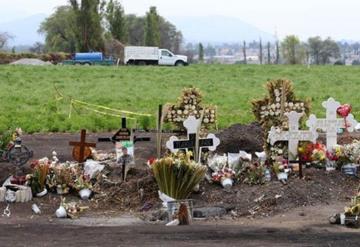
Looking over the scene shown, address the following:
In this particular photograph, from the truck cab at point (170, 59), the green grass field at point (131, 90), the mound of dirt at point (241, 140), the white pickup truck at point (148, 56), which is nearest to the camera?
the mound of dirt at point (241, 140)

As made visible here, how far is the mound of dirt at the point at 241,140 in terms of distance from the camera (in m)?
14.3

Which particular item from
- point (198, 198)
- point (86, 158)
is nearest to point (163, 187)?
point (198, 198)

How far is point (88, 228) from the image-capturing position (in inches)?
366

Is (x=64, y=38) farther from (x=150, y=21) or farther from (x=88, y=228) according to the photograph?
(x=88, y=228)

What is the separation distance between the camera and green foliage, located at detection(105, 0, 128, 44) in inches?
2530

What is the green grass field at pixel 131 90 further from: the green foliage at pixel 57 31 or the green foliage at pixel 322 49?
the green foliage at pixel 322 49

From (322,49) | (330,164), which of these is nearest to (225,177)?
(330,164)

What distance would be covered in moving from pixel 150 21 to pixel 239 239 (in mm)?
61458

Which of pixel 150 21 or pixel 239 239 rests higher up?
pixel 150 21

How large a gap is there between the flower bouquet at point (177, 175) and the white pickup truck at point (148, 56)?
1737 inches

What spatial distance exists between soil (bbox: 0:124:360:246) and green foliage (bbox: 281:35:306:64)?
62.0m

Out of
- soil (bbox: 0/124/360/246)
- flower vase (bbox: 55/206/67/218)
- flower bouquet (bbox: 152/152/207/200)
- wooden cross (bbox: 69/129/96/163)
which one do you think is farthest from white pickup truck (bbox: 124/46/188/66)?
flower vase (bbox: 55/206/67/218)

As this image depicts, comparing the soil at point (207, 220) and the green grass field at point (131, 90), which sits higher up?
the green grass field at point (131, 90)

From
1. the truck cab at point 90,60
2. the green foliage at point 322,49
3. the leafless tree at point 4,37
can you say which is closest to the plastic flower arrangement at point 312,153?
the truck cab at point 90,60
